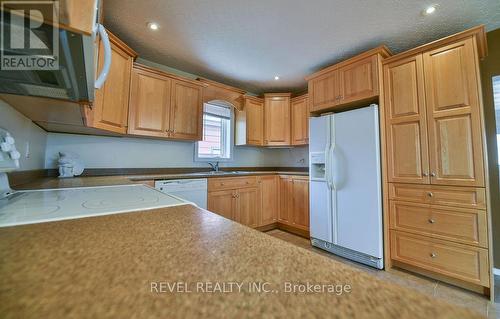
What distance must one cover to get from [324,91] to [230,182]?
1699mm

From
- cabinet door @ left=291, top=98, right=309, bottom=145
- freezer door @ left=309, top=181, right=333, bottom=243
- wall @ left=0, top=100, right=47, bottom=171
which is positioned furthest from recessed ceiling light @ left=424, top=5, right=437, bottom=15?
wall @ left=0, top=100, right=47, bottom=171

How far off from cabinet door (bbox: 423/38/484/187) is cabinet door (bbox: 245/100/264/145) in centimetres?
213

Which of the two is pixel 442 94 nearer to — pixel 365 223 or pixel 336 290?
pixel 365 223

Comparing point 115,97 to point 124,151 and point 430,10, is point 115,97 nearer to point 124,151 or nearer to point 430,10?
point 124,151

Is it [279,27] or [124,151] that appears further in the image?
[124,151]

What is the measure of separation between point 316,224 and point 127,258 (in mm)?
2421

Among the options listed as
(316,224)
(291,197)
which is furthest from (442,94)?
(291,197)

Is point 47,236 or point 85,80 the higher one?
point 85,80

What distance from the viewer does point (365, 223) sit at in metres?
2.01

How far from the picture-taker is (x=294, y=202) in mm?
2947

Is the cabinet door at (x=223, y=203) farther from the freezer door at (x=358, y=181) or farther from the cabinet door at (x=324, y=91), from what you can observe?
the cabinet door at (x=324, y=91)

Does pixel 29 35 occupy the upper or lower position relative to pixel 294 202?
upper

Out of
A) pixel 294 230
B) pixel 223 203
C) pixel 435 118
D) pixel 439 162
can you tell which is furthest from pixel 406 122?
pixel 223 203

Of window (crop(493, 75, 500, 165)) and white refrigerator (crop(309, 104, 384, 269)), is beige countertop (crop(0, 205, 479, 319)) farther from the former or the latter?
window (crop(493, 75, 500, 165))
